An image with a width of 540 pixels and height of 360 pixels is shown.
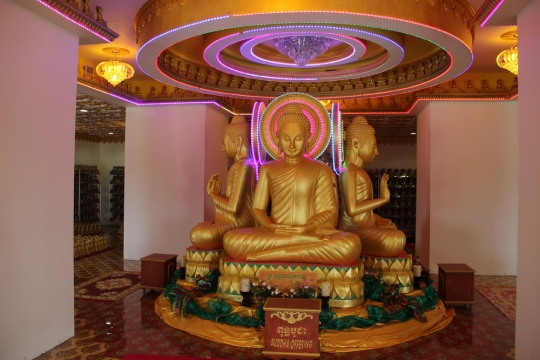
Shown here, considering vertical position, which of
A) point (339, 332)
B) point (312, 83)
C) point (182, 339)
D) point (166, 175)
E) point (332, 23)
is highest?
point (312, 83)

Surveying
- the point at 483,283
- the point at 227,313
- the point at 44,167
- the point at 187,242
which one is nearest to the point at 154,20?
the point at 44,167

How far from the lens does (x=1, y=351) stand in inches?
142

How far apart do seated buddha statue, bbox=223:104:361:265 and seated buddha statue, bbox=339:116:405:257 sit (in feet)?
1.08

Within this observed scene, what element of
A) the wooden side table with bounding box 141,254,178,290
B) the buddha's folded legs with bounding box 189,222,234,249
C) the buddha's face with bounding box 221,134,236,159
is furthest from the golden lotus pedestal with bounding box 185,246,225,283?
the buddha's face with bounding box 221,134,236,159

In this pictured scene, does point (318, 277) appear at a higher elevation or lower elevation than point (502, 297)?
higher

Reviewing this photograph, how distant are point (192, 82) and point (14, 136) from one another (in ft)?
13.3

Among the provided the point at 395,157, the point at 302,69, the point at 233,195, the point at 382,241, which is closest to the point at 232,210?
the point at 233,195

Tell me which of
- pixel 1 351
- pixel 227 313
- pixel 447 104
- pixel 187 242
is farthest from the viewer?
pixel 187 242

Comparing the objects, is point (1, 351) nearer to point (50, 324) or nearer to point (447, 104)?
point (50, 324)

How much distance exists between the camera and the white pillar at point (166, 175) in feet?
27.9

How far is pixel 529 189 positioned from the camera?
133 inches

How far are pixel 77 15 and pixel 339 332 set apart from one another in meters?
3.96

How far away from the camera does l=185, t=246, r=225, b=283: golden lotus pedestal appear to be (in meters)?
6.03

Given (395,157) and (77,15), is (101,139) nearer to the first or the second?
(395,157)
